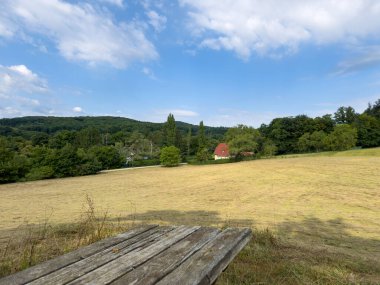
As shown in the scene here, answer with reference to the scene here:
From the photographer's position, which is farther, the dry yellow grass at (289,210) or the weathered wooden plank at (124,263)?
the dry yellow grass at (289,210)

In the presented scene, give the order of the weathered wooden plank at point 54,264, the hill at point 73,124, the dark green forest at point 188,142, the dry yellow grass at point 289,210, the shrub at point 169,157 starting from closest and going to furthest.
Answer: the weathered wooden plank at point 54,264 < the dry yellow grass at point 289,210 < the dark green forest at point 188,142 < the shrub at point 169,157 < the hill at point 73,124

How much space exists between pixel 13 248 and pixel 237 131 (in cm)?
7487

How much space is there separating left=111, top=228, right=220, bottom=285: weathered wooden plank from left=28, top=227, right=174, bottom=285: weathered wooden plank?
284 mm

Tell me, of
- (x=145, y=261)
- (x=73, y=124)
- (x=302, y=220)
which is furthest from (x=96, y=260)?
(x=73, y=124)

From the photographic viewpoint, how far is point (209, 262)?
2.28 m

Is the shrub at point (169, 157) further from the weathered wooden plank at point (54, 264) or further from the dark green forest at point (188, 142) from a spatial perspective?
the weathered wooden plank at point (54, 264)

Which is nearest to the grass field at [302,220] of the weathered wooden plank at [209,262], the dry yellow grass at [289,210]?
the dry yellow grass at [289,210]

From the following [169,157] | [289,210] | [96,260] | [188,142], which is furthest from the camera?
[188,142]

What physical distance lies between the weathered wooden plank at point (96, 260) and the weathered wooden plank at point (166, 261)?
0.28 metres

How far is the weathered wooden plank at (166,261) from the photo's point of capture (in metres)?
1.93

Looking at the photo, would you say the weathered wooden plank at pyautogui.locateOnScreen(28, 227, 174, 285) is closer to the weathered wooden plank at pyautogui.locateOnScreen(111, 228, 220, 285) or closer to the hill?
the weathered wooden plank at pyautogui.locateOnScreen(111, 228, 220, 285)

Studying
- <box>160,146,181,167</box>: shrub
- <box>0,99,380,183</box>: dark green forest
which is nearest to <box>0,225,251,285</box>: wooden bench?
<box>0,99,380,183</box>: dark green forest

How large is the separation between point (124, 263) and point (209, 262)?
61 cm

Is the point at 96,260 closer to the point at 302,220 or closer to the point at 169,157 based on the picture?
the point at 302,220
